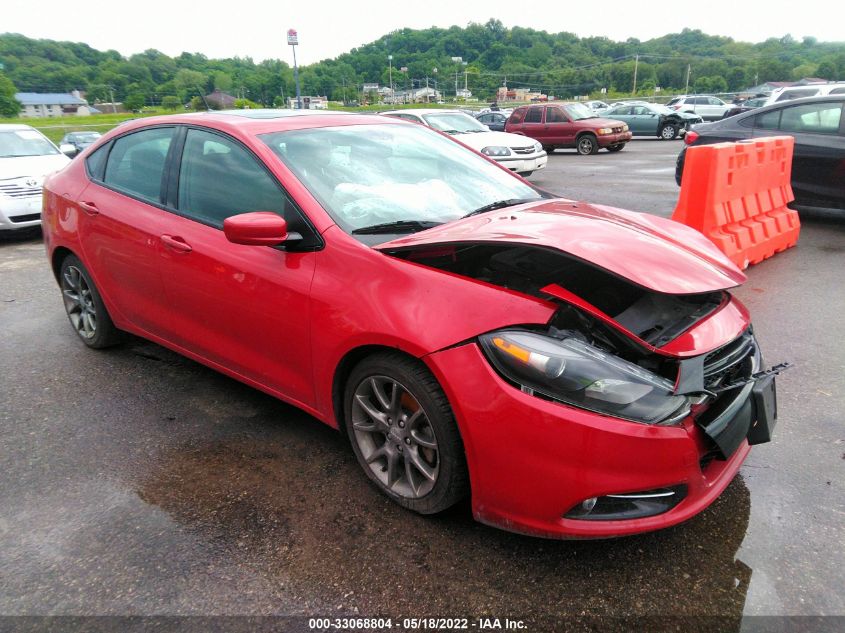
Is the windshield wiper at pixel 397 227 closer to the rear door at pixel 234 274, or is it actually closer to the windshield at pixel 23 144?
the rear door at pixel 234 274

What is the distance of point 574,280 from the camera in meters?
2.35

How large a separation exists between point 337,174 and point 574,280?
4.23ft

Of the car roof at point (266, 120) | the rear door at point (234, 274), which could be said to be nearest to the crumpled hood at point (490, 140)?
the car roof at point (266, 120)

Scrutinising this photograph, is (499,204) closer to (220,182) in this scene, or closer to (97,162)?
(220,182)

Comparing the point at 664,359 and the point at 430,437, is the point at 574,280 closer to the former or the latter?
the point at 664,359

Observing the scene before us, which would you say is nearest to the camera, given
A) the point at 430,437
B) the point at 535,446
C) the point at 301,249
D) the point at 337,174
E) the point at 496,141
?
the point at 535,446

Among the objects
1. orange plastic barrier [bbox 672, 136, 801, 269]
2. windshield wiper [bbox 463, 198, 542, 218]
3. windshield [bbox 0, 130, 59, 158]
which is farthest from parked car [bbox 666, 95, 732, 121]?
windshield wiper [bbox 463, 198, 542, 218]

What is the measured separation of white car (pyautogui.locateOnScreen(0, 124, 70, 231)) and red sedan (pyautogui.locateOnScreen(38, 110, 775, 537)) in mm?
5797

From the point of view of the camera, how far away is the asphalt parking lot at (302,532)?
2.06 meters

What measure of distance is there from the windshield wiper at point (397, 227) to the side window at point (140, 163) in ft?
4.74

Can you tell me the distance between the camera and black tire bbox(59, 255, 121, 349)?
4.07 m

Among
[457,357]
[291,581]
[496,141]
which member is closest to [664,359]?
[457,357]

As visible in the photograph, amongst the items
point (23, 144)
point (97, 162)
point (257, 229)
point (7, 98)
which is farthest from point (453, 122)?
point (7, 98)

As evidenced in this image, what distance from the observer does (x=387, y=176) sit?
3.07 m
